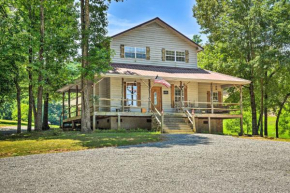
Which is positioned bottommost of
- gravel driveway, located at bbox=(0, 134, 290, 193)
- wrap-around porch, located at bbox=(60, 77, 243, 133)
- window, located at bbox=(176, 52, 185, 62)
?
gravel driveway, located at bbox=(0, 134, 290, 193)

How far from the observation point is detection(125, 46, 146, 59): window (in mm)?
26903

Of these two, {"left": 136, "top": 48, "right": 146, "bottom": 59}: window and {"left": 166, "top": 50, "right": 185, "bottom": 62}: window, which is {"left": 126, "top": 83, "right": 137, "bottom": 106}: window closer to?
{"left": 136, "top": 48, "right": 146, "bottom": 59}: window

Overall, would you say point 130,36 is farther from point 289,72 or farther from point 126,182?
point 126,182

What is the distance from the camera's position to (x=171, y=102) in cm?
2703

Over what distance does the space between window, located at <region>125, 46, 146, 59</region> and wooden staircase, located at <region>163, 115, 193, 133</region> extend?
6.19 m

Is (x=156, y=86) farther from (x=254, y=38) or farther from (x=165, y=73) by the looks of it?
(x=254, y=38)

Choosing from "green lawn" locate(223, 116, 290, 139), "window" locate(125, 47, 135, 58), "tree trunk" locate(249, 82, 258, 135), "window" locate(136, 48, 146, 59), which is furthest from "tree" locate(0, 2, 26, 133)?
"green lawn" locate(223, 116, 290, 139)

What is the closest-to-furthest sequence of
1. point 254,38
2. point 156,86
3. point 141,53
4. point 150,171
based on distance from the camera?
1. point 150,171
2. point 254,38
3. point 156,86
4. point 141,53

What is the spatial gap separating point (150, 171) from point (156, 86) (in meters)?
17.8

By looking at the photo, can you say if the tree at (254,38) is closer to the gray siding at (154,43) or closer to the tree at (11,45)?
the gray siding at (154,43)

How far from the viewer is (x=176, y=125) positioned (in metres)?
22.4

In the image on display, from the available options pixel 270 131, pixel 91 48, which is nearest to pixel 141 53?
pixel 91 48

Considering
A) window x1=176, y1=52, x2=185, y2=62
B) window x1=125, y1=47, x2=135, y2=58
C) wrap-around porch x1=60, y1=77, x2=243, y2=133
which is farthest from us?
window x1=176, y1=52, x2=185, y2=62

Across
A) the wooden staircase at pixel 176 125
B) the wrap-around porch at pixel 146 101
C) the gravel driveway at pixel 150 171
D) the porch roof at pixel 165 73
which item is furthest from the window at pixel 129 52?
the gravel driveway at pixel 150 171
